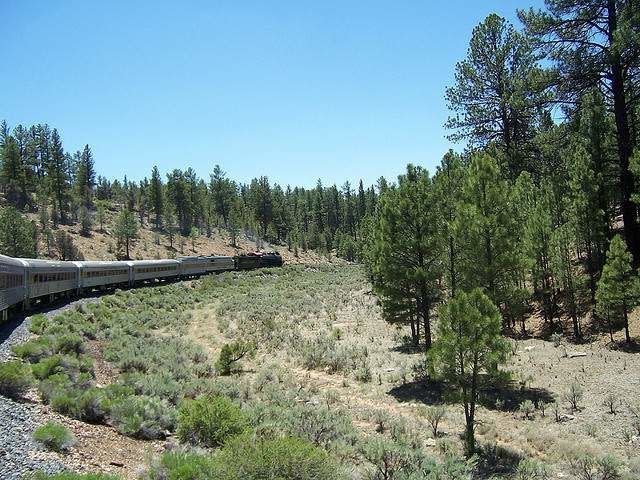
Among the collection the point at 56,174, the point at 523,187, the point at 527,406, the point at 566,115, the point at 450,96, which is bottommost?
the point at 527,406

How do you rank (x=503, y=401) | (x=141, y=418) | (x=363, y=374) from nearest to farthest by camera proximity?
(x=141, y=418)
(x=503, y=401)
(x=363, y=374)

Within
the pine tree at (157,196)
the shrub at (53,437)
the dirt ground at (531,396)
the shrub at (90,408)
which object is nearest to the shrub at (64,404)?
the shrub at (90,408)

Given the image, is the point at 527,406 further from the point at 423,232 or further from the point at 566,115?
the point at 566,115

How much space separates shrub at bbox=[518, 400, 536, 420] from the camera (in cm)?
1418

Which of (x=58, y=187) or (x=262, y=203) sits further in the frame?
(x=262, y=203)

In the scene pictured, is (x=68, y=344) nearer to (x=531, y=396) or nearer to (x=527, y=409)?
(x=527, y=409)

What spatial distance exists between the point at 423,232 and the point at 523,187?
9.00m

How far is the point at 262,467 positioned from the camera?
→ 678 cm

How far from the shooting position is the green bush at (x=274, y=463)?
675cm

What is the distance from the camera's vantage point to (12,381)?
10.1 m

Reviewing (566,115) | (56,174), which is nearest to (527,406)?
(566,115)

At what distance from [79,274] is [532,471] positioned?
3307cm

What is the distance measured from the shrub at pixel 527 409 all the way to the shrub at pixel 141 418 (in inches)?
397

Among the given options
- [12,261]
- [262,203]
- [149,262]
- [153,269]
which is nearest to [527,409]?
[12,261]
